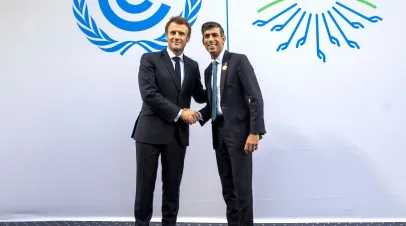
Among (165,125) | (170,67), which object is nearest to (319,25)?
(170,67)

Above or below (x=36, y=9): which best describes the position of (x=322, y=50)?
below

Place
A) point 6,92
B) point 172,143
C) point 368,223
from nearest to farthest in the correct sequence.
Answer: point 172,143 < point 368,223 < point 6,92

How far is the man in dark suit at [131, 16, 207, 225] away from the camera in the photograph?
8.58 feet

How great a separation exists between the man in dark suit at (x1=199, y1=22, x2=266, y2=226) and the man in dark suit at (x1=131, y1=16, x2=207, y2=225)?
0.59ft

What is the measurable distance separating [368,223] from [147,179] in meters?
1.87

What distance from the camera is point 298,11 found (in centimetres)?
335

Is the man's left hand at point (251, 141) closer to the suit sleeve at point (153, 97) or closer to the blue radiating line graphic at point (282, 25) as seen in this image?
the suit sleeve at point (153, 97)

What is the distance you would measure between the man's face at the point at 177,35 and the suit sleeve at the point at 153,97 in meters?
0.19

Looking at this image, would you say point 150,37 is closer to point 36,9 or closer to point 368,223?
point 36,9

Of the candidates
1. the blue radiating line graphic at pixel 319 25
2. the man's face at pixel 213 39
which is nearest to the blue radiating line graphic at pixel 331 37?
the blue radiating line graphic at pixel 319 25

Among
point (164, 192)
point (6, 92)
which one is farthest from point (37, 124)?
point (164, 192)

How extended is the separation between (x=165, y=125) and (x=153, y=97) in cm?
20

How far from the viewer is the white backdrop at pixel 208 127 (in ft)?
10.9

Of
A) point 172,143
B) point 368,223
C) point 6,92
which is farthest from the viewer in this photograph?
point 6,92
